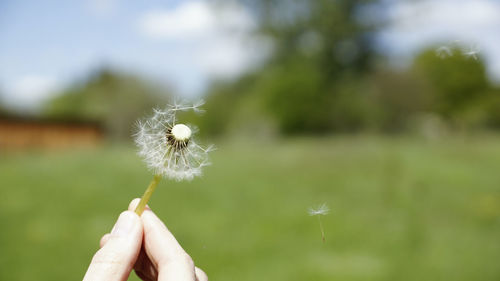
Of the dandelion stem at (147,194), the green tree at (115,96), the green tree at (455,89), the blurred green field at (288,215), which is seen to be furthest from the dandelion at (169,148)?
the green tree at (115,96)

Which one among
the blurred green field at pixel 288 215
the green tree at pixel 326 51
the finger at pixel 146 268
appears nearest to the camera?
the finger at pixel 146 268

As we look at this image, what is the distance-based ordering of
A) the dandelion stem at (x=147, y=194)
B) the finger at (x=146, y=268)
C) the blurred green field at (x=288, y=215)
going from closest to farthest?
the dandelion stem at (x=147, y=194), the finger at (x=146, y=268), the blurred green field at (x=288, y=215)

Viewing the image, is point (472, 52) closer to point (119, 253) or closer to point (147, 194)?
point (147, 194)

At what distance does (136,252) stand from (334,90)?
30.2 m

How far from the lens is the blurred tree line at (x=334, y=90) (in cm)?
2589

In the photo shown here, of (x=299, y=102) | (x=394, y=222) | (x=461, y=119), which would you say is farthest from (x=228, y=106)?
(x=394, y=222)

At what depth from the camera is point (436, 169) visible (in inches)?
484

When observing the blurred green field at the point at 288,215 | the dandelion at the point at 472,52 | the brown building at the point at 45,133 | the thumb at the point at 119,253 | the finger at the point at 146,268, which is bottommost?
the thumb at the point at 119,253

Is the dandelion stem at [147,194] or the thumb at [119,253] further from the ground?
the dandelion stem at [147,194]

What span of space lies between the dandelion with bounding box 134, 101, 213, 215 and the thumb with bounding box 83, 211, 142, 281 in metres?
0.04

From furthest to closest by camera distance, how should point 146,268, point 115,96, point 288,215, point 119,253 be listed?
point 115,96, point 288,215, point 146,268, point 119,253

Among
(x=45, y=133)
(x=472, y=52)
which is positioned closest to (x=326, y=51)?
(x=45, y=133)

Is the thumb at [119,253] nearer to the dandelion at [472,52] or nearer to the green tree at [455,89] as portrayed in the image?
the dandelion at [472,52]

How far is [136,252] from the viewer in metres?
1.20
